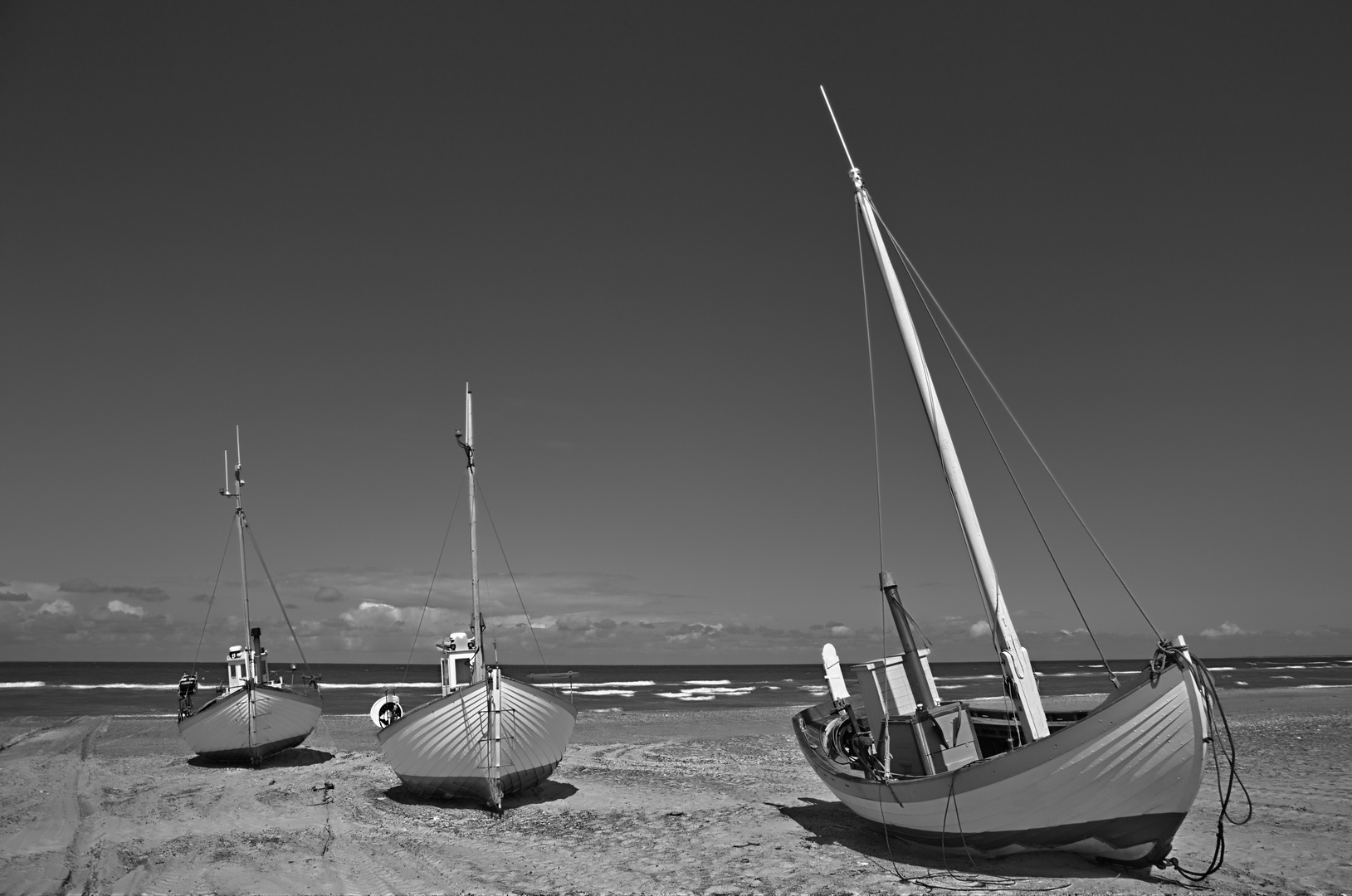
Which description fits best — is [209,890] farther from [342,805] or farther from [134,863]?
[342,805]

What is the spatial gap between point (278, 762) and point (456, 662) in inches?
409

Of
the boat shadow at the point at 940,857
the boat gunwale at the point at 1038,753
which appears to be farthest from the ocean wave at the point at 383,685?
the boat gunwale at the point at 1038,753

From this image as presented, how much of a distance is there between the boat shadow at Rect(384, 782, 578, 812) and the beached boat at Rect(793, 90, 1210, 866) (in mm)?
6173

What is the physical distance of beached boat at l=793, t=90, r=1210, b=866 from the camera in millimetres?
8938

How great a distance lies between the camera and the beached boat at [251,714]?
2180 centimetres

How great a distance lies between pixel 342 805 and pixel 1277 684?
68936mm

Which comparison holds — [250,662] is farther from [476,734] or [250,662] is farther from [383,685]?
[383,685]

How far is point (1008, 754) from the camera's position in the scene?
9492 millimetres

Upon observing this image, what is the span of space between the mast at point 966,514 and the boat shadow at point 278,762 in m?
19.3

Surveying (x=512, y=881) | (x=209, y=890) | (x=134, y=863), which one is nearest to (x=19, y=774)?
(x=134, y=863)

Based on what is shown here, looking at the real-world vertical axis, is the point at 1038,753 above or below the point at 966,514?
below

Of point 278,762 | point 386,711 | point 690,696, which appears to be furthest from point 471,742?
point 690,696

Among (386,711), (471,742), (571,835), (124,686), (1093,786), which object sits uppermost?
(1093,786)

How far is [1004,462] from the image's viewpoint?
1109 centimetres
